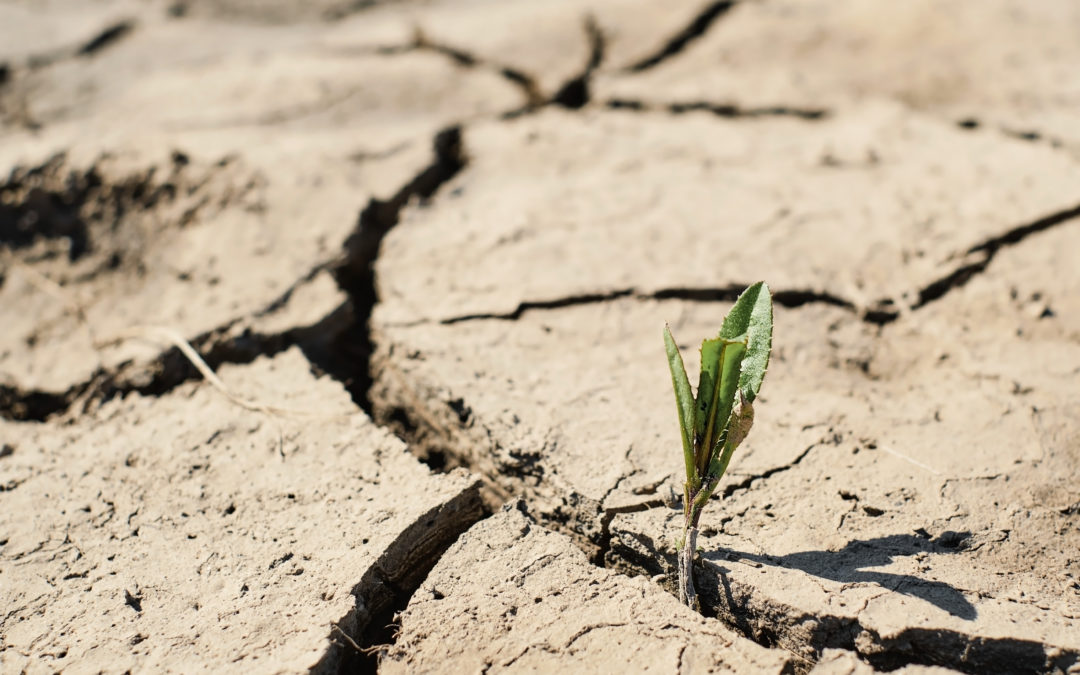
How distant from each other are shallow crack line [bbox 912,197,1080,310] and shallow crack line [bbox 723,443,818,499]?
556 mm

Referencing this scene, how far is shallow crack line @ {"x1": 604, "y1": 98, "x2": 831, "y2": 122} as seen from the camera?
2.34 metres

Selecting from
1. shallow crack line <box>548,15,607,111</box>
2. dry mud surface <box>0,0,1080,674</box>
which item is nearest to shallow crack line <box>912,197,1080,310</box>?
dry mud surface <box>0,0,1080,674</box>

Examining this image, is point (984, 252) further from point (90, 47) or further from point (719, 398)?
point (90, 47)

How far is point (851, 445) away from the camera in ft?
4.31

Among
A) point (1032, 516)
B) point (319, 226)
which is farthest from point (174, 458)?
point (1032, 516)

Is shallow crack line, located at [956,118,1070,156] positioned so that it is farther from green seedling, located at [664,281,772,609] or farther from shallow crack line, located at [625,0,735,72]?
green seedling, located at [664,281,772,609]

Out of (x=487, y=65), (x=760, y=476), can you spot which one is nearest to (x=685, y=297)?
(x=760, y=476)

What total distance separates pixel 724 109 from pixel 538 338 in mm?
1199

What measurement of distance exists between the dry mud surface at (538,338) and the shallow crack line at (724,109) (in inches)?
0.5

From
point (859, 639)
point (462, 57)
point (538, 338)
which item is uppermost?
point (462, 57)

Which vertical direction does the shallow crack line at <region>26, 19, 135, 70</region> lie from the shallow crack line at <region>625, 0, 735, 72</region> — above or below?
above

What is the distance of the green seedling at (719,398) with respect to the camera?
3.31 ft

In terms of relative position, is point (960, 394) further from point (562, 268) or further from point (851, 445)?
point (562, 268)

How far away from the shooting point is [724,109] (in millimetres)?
2387
